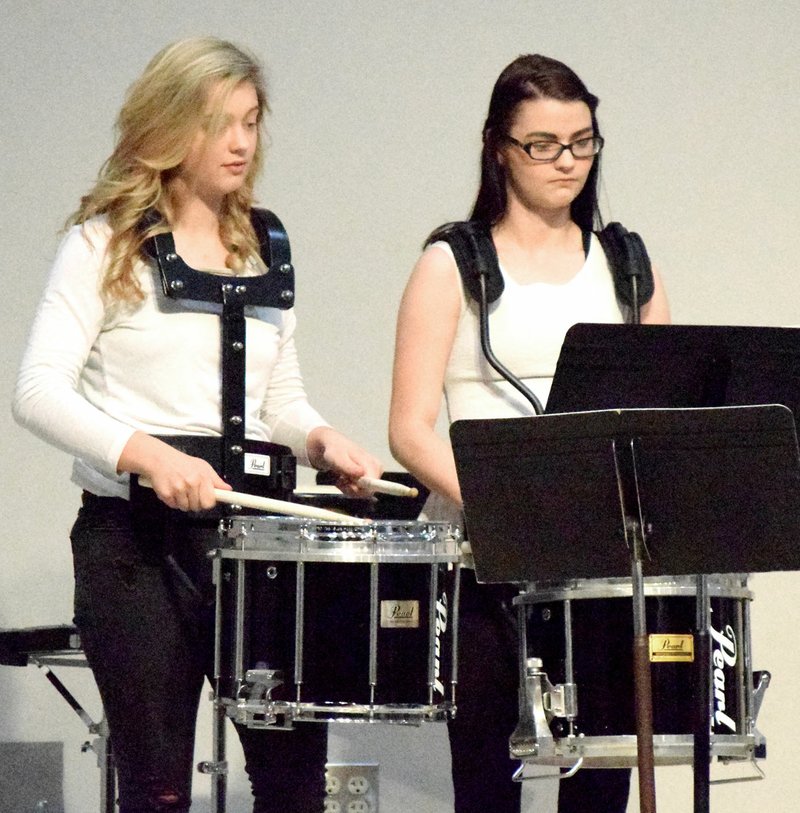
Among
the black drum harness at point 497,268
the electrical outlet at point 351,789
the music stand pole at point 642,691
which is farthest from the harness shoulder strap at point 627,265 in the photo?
the electrical outlet at point 351,789

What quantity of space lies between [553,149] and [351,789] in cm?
209

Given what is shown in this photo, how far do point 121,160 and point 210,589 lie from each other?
0.76 metres

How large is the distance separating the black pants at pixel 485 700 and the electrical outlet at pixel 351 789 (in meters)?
1.54

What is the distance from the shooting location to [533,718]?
91.0 inches

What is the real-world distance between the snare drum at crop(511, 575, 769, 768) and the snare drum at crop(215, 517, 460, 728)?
0.18 metres

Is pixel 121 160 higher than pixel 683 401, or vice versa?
pixel 121 160

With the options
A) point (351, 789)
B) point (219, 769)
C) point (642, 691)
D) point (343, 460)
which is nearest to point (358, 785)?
point (351, 789)

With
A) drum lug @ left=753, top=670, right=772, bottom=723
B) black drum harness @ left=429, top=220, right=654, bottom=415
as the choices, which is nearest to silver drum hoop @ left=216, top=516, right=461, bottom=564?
black drum harness @ left=429, top=220, right=654, bottom=415

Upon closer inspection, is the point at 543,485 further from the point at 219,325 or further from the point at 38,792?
the point at 38,792

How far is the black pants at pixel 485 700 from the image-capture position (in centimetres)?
251

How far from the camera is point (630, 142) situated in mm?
4262

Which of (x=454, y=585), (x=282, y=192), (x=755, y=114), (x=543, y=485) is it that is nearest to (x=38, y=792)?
(x=282, y=192)

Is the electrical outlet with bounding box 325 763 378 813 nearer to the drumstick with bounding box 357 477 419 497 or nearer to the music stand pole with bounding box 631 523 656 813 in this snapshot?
the drumstick with bounding box 357 477 419 497

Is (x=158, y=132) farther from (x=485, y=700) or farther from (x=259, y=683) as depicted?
(x=485, y=700)
